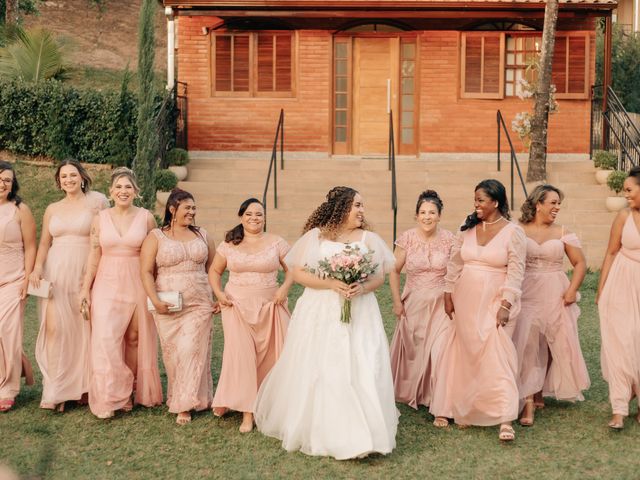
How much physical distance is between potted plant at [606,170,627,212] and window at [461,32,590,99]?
10.4 ft

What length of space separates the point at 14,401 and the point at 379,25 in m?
14.1

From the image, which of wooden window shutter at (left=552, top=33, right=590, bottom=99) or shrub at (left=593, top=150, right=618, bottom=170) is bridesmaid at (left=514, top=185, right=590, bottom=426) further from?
wooden window shutter at (left=552, top=33, right=590, bottom=99)

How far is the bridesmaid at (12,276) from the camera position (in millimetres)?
7863

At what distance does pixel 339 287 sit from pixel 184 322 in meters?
1.62

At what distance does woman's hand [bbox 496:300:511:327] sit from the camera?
280 inches

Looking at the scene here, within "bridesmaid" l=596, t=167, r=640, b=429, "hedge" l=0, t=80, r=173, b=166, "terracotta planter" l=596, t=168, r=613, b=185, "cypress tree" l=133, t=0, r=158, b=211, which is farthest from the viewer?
"hedge" l=0, t=80, r=173, b=166

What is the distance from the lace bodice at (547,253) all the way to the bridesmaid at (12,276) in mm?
4254

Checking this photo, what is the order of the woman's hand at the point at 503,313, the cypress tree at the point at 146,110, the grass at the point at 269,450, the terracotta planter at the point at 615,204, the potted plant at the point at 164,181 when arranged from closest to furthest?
the grass at the point at 269,450
the woman's hand at the point at 503,313
the cypress tree at the point at 146,110
the terracotta planter at the point at 615,204
the potted plant at the point at 164,181

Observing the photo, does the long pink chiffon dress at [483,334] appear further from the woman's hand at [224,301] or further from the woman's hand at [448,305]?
the woman's hand at [224,301]

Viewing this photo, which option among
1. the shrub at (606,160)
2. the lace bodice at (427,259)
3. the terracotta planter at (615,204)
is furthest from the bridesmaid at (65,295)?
the shrub at (606,160)

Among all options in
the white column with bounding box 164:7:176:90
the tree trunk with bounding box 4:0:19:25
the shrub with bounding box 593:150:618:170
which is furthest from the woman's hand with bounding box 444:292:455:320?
the tree trunk with bounding box 4:0:19:25

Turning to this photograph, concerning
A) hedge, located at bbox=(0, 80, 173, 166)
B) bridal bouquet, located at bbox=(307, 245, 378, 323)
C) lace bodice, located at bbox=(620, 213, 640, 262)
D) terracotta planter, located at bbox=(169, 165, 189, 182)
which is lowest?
bridal bouquet, located at bbox=(307, 245, 378, 323)

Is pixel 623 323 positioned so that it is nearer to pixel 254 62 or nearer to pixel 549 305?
pixel 549 305

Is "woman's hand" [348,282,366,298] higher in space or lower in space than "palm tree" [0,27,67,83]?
lower
